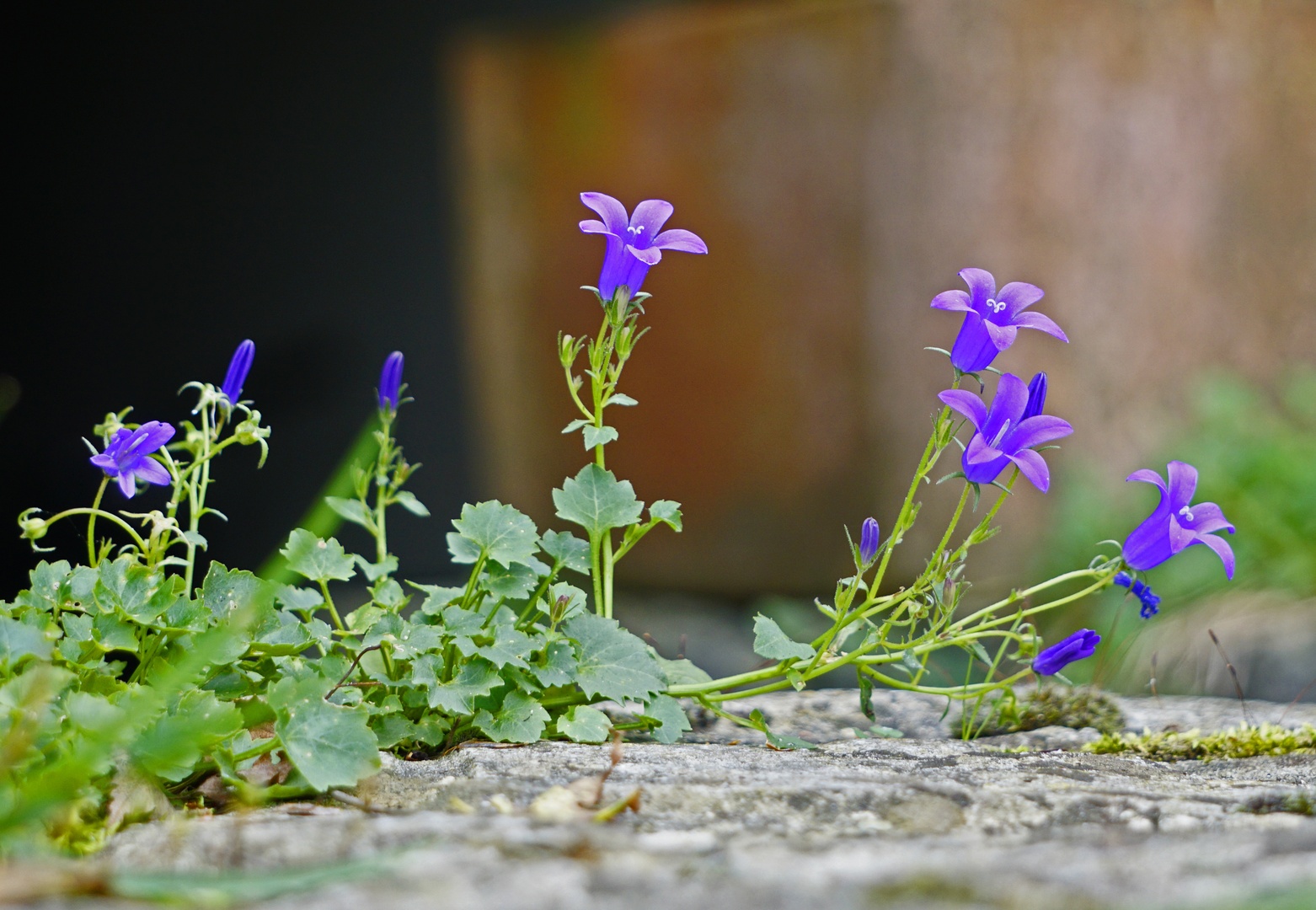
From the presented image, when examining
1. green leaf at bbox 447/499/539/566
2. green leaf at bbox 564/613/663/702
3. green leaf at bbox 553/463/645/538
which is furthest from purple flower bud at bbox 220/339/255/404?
green leaf at bbox 564/613/663/702

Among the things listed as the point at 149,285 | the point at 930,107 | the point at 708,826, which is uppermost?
the point at 930,107

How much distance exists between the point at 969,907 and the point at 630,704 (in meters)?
0.94

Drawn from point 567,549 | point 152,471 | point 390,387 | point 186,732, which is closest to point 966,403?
point 567,549

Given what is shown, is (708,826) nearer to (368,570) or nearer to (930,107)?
(368,570)

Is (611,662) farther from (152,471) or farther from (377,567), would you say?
(152,471)

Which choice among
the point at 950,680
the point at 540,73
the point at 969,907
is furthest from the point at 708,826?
the point at 540,73

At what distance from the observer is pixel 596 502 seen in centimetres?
154

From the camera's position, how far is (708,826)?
3.44 feet

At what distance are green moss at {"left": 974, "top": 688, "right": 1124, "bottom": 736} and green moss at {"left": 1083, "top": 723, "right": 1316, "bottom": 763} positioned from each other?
0.07 m

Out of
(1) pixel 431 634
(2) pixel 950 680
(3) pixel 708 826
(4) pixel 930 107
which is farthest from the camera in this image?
(4) pixel 930 107

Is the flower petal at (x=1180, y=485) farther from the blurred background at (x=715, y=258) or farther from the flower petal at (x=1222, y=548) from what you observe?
the blurred background at (x=715, y=258)

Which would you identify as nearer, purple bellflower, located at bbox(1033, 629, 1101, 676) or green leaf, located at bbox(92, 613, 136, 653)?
green leaf, located at bbox(92, 613, 136, 653)

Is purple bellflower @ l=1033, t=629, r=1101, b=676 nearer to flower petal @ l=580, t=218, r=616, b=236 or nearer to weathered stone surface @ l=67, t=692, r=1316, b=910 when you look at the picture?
weathered stone surface @ l=67, t=692, r=1316, b=910

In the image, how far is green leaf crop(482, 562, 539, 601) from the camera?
1.43 metres
